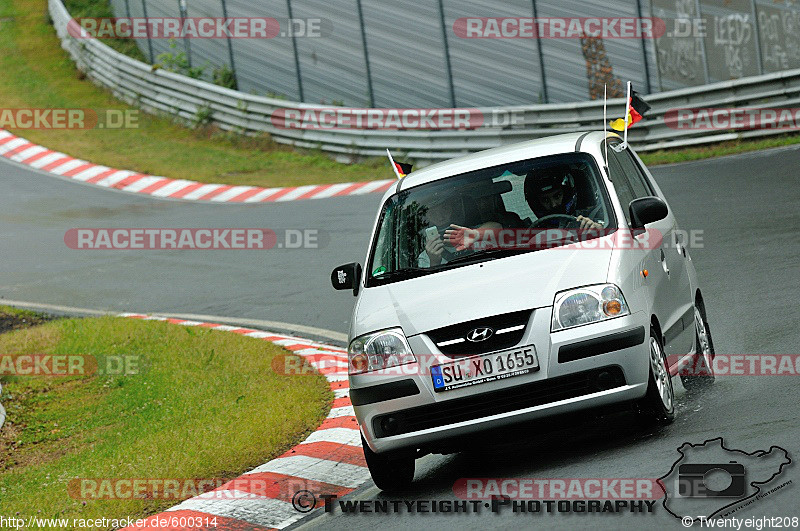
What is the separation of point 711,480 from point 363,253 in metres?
11.1

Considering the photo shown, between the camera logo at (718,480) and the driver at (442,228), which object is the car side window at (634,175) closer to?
the driver at (442,228)

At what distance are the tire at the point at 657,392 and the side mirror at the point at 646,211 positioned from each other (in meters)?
0.75

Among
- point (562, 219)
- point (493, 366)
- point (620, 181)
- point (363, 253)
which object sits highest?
point (620, 181)

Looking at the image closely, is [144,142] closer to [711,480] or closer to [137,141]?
[137,141]

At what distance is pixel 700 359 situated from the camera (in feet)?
28.4

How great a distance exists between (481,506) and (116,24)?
1284 inches

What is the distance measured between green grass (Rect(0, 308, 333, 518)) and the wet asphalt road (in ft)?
4.53

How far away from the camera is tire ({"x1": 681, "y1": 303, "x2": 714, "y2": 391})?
336 inches

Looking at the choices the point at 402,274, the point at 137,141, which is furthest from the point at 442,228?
the point at 137,141

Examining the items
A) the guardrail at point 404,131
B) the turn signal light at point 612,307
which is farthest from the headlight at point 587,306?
the guardrail at point 404,131

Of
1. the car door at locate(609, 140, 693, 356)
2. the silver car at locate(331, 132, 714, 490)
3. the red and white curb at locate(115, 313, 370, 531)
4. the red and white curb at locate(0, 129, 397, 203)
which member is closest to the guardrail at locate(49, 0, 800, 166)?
the red and white curb at locate(0, 129, 397, 203)

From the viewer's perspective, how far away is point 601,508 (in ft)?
19.0

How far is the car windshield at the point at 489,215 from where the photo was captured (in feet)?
24.7

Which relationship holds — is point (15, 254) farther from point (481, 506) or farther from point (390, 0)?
point (481, 506)
